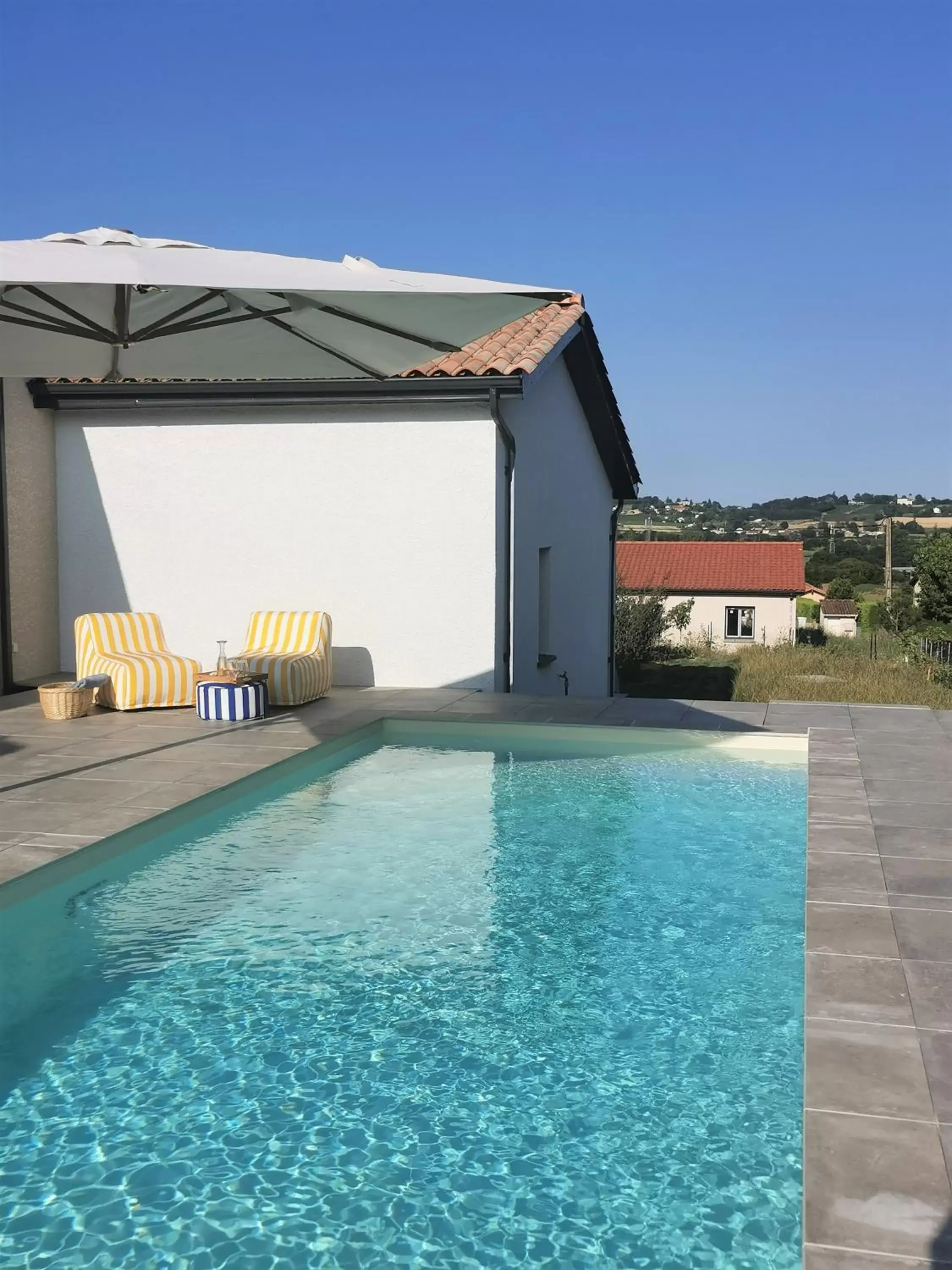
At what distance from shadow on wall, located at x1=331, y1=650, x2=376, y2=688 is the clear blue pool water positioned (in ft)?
16.7

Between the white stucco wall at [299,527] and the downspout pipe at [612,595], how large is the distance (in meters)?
8.32

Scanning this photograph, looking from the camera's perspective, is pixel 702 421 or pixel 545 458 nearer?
pixel 545 458

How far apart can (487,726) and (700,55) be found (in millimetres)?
10479

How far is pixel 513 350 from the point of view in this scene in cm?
1248

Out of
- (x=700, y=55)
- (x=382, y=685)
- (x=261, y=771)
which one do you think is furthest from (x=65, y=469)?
(x=700, y=55)

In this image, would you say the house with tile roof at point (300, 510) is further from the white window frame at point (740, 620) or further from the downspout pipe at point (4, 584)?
the white window frame at point (740, 620)

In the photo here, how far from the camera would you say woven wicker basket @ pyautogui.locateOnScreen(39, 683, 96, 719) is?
32.8ft

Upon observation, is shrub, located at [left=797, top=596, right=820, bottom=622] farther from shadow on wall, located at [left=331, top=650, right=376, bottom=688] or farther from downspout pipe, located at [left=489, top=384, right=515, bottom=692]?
shadow on wall, located at [left=331, top=650, right=376, bottom=688]

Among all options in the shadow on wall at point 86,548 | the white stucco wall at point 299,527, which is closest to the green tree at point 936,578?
the white stucco wall at point 299,527

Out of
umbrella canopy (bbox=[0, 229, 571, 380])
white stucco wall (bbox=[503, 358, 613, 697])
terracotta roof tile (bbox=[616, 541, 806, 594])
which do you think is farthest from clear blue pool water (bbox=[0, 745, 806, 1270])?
terracotta roof tile (bbox=[616, 541, 806, 594])

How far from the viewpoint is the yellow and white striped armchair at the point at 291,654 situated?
10609 millimetres

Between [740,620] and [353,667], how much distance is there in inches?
1362

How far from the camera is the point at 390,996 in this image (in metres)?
4.62

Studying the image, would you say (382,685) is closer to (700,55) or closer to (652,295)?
(700,55)
